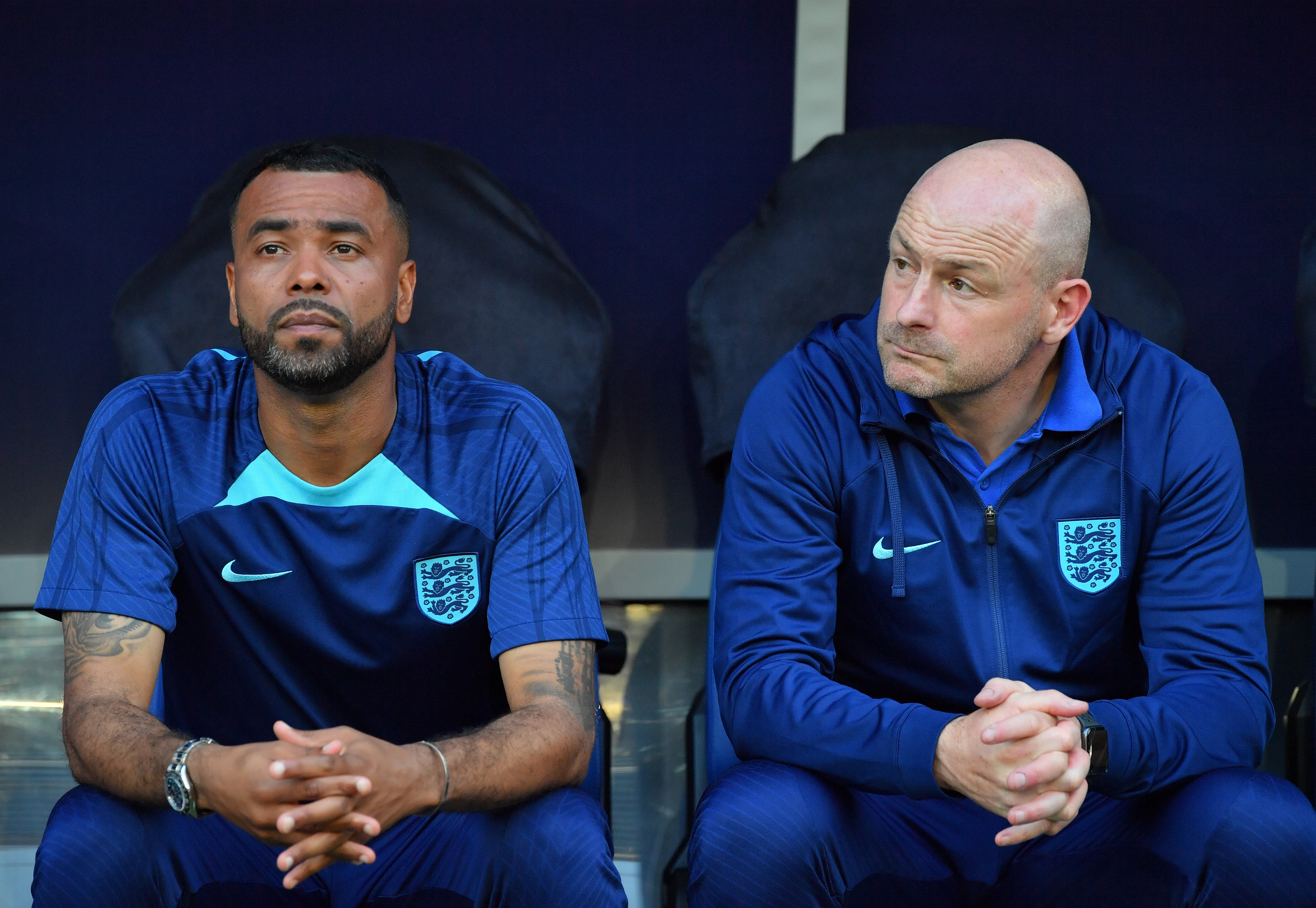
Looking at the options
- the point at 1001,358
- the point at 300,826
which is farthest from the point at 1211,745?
the point at 300,826

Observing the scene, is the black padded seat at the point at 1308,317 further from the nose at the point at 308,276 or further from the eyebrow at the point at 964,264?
the nose at the point at 308,276

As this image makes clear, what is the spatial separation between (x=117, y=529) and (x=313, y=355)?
280mm

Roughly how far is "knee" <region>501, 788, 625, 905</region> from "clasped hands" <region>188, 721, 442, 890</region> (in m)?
0.10

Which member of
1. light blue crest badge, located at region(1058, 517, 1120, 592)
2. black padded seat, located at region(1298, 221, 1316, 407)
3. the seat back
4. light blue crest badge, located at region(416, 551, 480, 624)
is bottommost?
the seat back

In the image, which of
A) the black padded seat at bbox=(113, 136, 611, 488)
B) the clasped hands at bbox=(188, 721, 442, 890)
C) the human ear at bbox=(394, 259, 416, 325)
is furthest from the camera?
the black padded seat at bbox=(113, 136, 611, 488)

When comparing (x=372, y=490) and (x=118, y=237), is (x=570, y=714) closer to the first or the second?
(x=372, y=490)

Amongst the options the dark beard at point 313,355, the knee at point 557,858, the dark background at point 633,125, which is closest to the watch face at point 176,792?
the knee at point 557,858

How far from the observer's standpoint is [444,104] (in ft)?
7.74

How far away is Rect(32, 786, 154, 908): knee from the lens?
138cm

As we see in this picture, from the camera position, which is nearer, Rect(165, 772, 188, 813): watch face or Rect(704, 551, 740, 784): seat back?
Rect(165, 772, 188, 813): watch face

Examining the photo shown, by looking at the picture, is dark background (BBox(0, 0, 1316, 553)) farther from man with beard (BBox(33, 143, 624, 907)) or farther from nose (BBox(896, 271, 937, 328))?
nose (BBox(896, 271, 937, 328))

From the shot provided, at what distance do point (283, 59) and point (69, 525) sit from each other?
1.05 metres

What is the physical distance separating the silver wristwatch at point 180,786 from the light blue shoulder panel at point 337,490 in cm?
32

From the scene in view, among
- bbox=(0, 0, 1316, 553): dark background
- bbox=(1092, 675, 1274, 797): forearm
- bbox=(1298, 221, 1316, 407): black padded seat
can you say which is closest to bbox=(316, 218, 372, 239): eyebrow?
bbox=(0, 0, 1316, 553): dark background
